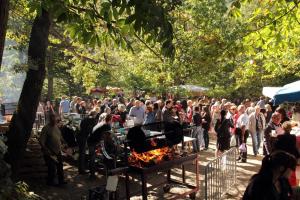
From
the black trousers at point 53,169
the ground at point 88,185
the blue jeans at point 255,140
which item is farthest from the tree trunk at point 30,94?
the blue jeans at point 255,140

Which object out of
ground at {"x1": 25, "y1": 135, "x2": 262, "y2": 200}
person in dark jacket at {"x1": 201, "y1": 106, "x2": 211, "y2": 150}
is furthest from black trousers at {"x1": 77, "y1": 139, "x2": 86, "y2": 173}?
person in dark jacket at {"x1": 201, "y1": 106, "x2": 211, "y2": 150}

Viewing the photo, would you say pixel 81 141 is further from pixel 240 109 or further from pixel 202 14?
pixel 202 14

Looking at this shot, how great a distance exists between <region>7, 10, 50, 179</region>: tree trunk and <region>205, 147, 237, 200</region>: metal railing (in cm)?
476

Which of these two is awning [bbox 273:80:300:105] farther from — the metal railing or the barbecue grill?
the barbecue grill

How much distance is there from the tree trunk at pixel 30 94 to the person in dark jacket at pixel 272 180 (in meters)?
6.77

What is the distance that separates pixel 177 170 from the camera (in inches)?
449

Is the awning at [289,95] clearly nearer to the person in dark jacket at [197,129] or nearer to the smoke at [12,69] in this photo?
the person in dark jacket at [197,129]

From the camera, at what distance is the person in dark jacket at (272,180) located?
3865 millimetres

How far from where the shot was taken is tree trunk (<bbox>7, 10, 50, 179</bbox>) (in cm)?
933

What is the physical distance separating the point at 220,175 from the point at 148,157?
1.73m

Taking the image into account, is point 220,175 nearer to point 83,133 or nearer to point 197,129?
point 83,133

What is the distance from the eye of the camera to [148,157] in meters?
7.50

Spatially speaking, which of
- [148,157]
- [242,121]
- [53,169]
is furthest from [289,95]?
[53,169]

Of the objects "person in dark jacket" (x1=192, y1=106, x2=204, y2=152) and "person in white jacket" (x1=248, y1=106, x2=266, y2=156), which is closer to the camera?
"person in white jacket" (x1=248, y1=106, x2=266, y2=156)
